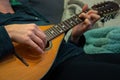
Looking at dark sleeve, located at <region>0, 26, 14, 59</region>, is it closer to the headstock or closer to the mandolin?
the mandolin

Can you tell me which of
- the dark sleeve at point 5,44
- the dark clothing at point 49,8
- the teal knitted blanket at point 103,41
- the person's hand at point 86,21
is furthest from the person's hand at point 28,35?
the dark clothing at point 49,8

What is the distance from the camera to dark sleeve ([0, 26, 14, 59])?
36.6 inches

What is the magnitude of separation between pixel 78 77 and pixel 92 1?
0.80 metres

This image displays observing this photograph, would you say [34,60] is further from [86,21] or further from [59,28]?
[86,21]

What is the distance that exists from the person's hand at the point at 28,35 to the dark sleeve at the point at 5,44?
0.08 ft

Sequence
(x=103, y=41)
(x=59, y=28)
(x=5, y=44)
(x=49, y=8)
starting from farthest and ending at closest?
(x=49, y=8) → (x=103, y=41) → (x=59, y=28) → (x=5, y=44)

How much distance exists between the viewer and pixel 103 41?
1.28 meters

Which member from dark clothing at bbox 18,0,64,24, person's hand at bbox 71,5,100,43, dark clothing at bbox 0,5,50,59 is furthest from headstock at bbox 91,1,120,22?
dark clothing at bbox 18,0,64,24

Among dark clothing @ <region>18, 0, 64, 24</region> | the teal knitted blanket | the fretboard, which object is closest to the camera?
the fretboard

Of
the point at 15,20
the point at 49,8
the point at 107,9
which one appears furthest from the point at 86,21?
the point at 49,8

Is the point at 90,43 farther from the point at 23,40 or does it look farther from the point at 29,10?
the point at 23,40

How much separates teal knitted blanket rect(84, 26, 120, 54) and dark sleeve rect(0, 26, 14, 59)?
468 mm

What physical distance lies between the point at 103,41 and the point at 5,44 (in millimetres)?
524

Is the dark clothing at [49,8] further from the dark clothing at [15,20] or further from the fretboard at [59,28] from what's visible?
the fretboard at [59,28]
